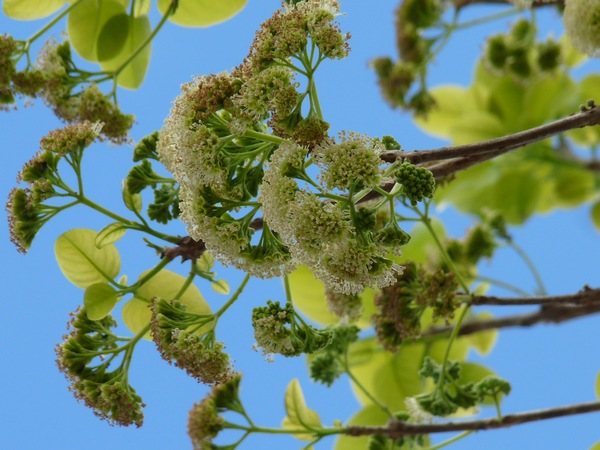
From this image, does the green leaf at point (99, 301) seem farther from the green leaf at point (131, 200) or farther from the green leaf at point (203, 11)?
the green leaf at point (203, 11)

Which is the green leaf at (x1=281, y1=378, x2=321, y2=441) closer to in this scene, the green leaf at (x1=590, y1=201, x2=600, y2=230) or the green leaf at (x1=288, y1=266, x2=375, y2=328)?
the green leaf at (x1=288, y1=266, x2=375, y2=328)

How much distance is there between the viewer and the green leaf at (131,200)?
3.19ft

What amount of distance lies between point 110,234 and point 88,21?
16.8 inches

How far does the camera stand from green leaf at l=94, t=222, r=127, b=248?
96cm

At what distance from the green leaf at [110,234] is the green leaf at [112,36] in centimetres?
39

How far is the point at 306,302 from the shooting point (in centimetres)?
144

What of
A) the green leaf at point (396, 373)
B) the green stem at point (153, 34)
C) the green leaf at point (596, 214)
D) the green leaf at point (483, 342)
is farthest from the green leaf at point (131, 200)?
the green leaf at point (596, 214)

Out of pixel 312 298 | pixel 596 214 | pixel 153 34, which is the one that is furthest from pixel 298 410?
pixel 596 214

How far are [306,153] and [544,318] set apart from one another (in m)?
0.85

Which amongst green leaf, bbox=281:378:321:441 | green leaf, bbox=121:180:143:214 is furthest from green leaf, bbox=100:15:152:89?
green leaf, bbox=281:378:321:441

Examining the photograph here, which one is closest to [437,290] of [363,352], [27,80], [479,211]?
[363,352]

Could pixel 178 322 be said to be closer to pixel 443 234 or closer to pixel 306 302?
pixel 306 302

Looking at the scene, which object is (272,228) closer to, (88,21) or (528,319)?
(88,21)

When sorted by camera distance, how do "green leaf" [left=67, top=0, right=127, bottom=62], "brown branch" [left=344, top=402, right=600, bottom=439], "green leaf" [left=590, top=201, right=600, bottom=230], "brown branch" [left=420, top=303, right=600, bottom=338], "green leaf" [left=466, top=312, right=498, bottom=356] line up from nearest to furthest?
"brown branch" [left=344, top=402, right=600, bottom=439]
"green leaf" [left=67, top=0, right=127, bottom=62]
"brown branch" [left=420, top=303, right=600, bottom=338]
"green leaf" [left=466, top=312, right=498, bottom=356]
"green leaf" [left=590, top=201, right=600, bottom=230]
